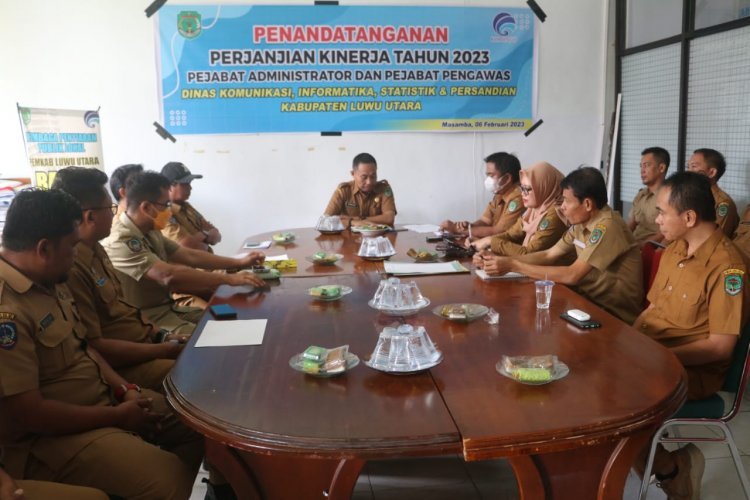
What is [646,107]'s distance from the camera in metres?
4.77

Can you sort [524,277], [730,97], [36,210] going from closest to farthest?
[36,210] → [524,277] → [730,97]

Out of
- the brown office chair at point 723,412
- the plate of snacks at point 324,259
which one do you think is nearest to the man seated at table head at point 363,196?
the plate of snacks at point 324,259

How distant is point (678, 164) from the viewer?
4324 mm

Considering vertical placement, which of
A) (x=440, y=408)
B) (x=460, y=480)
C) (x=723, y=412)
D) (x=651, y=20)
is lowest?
(x=460, y=480)

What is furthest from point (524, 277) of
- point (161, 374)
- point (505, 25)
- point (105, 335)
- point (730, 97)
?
point (505, 25)

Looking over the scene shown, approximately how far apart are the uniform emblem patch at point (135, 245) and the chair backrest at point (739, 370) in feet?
7.32

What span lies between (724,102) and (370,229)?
238 centimetres

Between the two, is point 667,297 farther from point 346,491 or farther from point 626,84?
point 626,84

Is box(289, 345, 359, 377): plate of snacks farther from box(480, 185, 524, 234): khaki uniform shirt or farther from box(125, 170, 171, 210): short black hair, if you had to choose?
box(480, 185, 524, 234): khaki uniform shirt

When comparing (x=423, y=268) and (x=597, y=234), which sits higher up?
(x=597, y=234)

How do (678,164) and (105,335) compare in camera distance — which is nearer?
(105,335)

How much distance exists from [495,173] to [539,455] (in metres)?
2.88

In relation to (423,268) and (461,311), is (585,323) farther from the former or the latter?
(423,268)

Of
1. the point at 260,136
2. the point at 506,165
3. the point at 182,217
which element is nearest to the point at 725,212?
the point at 506,165
